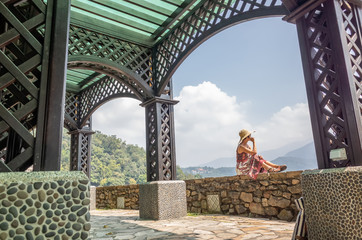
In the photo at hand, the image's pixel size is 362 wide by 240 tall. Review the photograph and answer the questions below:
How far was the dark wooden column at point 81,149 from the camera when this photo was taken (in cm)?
898

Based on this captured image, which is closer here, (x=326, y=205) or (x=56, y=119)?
(x=56, y=119)

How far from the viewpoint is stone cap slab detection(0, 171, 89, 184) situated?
109 centimetres

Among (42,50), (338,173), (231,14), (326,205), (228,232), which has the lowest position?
(228,232)

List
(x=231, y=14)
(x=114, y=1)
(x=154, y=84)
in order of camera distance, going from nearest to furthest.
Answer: (x=231, y=14), (x=114, y=1), (x=154, y=84)

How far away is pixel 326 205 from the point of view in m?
2.17

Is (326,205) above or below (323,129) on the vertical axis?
A: below

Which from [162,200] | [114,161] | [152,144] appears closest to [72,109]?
[152,144]

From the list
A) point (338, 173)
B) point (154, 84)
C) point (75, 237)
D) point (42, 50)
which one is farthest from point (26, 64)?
point (154, 84)

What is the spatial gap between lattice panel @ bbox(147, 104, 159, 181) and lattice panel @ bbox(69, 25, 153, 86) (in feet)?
2.45

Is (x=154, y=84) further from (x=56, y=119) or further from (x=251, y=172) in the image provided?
(x=56, y=119)

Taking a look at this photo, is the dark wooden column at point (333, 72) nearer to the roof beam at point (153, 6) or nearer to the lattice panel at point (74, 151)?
the roof beam at point (153, 6)

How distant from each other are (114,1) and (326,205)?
494cm

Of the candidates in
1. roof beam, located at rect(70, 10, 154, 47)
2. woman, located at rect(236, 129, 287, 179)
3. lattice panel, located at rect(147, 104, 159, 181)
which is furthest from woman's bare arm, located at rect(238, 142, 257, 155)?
roof beam, located at rect(70, 10, 154, 47)

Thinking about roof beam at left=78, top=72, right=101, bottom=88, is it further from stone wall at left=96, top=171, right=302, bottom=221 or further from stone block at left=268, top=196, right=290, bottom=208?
stone block at left=268, top=196, right=290, bottom=208
